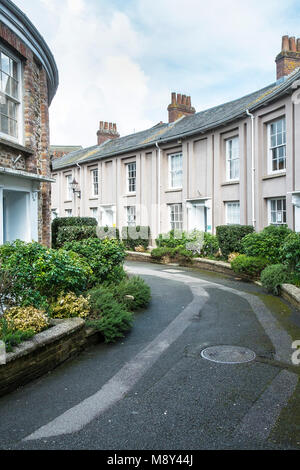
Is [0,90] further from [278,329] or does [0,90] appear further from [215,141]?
[215,141]

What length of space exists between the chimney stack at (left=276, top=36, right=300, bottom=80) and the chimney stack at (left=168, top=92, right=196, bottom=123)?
883 cm

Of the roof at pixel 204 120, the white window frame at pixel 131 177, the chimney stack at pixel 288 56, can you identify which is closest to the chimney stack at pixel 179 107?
the roof at pixel 204 120

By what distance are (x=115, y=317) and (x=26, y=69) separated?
269 inches

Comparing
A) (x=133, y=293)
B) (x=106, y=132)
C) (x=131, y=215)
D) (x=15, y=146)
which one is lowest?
(x=133, y=293)

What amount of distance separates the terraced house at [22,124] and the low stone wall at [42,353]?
146 inches

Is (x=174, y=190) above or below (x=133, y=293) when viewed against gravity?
above

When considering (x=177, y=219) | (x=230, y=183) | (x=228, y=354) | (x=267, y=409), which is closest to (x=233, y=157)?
(x=230, y=183)

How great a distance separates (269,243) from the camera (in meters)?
13.0

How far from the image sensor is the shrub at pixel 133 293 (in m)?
8.62

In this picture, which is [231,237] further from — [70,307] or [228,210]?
[70,307]

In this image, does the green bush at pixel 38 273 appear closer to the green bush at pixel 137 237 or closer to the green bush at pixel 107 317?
the green bush at pixel 107 317

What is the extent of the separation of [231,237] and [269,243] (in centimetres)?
287

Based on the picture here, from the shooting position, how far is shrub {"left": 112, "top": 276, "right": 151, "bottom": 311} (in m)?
8.62
